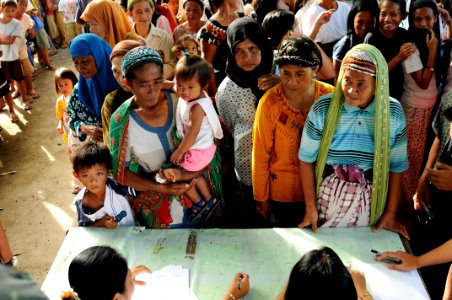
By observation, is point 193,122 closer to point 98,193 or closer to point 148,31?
point 98,193

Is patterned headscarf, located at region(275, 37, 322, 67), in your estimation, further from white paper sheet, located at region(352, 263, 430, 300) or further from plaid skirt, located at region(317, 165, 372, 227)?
white paper sheet, located at region(352, 263, 430, 300)

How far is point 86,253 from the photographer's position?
154 centimetres

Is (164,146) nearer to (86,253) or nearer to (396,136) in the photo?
(86,253)

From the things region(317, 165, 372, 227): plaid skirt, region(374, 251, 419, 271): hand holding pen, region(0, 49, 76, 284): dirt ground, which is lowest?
region(0, 49, 76, 284): dirt ground

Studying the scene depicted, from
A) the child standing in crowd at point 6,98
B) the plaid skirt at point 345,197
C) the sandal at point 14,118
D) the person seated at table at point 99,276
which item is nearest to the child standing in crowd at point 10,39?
the child standing in crowd at point 6,98

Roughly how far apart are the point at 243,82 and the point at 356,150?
0.86 metres

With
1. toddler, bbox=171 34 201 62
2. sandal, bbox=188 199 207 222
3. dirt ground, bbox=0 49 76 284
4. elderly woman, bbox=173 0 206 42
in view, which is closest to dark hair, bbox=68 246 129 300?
sandal, bbox=188 199 207 222

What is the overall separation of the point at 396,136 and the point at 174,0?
4184 mm

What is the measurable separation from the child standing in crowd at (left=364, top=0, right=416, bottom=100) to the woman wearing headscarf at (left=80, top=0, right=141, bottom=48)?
201 cm

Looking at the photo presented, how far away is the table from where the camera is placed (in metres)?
1.81

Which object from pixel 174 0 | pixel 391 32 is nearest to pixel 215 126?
pixel 391 32

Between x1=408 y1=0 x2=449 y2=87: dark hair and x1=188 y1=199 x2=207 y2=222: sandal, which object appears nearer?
x1=188 y1=199 x2=207 y2=222: sandal

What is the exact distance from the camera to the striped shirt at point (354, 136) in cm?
202

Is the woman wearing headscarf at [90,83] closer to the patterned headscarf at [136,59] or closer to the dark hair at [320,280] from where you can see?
the patterned headscarf at [136,59]
